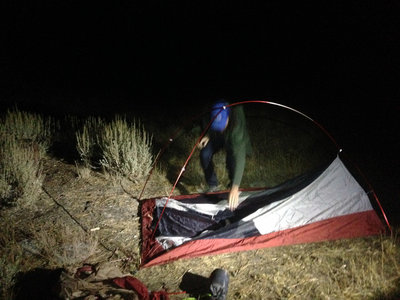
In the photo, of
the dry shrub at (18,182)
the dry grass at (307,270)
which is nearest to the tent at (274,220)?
the dry grass at (307,270)

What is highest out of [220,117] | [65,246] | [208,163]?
[220,117]

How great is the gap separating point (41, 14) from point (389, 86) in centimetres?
2013

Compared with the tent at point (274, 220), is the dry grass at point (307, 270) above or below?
below

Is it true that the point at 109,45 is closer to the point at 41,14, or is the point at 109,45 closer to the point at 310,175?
the point at 41,14

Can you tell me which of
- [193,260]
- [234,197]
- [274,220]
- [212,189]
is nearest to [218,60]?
[212,189]

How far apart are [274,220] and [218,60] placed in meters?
13.8

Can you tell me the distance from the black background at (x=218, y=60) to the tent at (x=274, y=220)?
2.39ft

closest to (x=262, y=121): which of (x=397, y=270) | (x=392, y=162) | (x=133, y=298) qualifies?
(x=392, y=162)

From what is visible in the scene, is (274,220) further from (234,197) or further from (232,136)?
(232,136)

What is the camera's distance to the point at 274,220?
2742mm

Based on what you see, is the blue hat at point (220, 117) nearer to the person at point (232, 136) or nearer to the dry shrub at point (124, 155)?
the person at point (232, 136)

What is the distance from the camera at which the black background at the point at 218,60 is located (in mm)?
7184

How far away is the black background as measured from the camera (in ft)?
23.6

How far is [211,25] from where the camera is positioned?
1906cm
